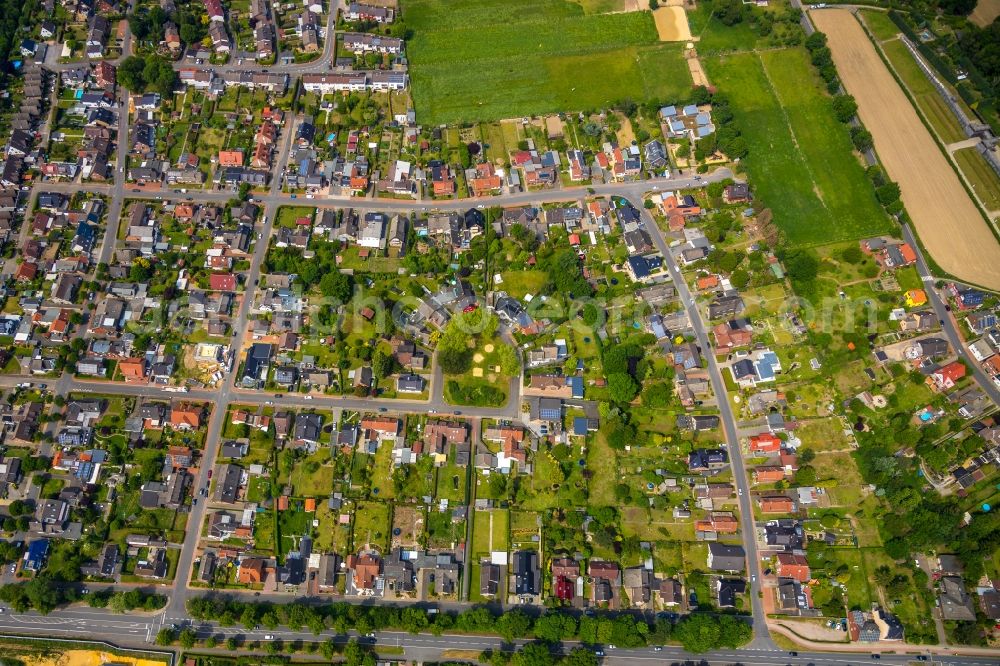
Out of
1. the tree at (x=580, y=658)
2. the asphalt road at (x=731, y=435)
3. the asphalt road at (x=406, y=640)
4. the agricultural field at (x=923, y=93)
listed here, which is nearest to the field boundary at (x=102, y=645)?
the asphalt road at (x=406, y=640)

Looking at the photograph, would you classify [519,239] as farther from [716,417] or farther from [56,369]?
[56,369]

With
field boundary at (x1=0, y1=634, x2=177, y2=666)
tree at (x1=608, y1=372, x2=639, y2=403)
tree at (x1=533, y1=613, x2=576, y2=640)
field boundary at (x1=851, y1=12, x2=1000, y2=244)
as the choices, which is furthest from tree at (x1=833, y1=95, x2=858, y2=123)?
field boundary at (x1=0, y1=634, x2=177, y2=666)

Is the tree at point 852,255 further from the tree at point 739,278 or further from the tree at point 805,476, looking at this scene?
the tree at point 805,476

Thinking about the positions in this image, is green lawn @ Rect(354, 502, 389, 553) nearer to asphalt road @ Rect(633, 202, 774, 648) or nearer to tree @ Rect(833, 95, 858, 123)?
asphalt road @ Rect(633, 202, 774, 648)

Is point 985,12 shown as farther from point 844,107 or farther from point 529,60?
point 529,60

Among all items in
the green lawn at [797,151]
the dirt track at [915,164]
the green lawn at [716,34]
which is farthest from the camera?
the green lawn at [716,34]

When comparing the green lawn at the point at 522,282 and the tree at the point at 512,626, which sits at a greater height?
the green lawn at the point at 522,282

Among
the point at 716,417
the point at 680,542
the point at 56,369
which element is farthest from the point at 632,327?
the point at 56,369
